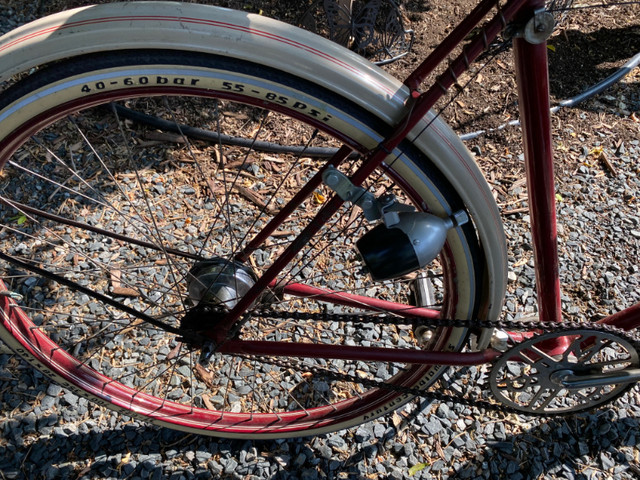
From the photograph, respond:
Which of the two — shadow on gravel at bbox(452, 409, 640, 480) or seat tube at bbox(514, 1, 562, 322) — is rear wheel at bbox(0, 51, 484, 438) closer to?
seat tube at bbox(514, 1, 562, 322)

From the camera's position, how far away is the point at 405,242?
1268 mm

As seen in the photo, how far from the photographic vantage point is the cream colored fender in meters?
1.12

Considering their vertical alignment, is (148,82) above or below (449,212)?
below

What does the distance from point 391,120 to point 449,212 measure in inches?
10.8

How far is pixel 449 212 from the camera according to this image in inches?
52.4

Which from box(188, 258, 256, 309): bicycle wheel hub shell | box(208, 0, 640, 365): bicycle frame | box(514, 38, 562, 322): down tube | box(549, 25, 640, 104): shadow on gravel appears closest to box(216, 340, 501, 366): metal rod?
box(208, 0, 640, 365): bicycle frame

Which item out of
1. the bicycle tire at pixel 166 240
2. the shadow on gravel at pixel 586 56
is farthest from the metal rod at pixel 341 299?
the shadow on gravel at pixel 586 56

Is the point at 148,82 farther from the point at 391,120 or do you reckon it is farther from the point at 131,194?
the point at 131,194

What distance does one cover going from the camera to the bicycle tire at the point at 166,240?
1175mm

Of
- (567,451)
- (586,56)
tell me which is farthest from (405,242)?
(586,56)

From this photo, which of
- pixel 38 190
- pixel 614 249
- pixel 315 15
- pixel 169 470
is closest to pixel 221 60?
pixel 169 470

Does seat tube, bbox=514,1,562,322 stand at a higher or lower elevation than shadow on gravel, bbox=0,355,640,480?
higher

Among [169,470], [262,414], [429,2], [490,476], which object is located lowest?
[169,470]

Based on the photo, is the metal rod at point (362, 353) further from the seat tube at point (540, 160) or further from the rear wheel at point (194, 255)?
the seat tube at point (540, 160)
